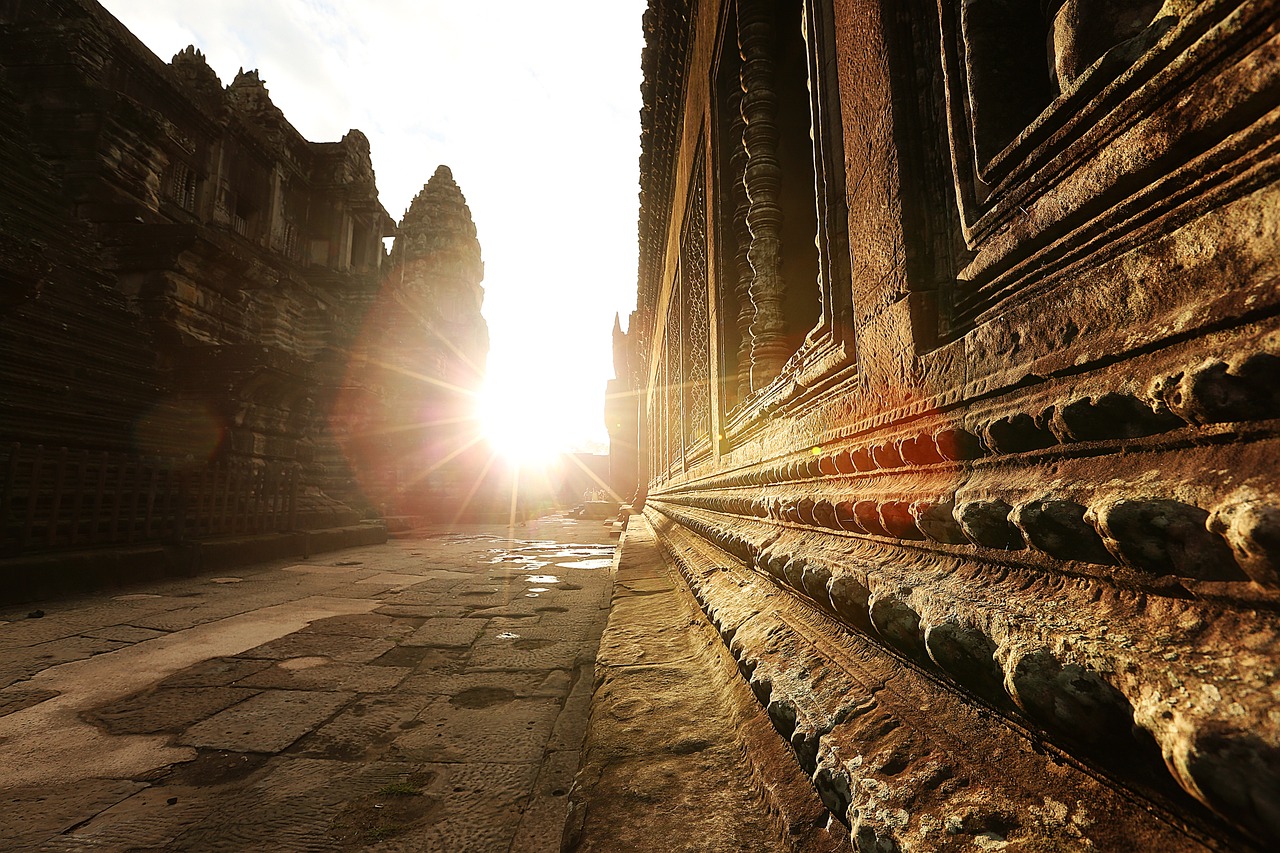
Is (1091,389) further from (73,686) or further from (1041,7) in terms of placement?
(73,686)

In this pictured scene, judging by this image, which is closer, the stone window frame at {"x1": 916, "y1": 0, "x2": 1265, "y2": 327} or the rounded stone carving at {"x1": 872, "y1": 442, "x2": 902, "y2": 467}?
the stone window frame at {"x1": 916, "y1": 0, "x2": 1265, "y2": 327}

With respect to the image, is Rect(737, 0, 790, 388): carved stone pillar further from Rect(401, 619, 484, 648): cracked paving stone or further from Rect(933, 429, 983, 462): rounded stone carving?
Rect(401, 619, 484, 648): cracked paving stone

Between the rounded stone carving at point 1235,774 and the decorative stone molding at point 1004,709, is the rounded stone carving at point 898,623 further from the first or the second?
the rounded stone carving at point 1235,774

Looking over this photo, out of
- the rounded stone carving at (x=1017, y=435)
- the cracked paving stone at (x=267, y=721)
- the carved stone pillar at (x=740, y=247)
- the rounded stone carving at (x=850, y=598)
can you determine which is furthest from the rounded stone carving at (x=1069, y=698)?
the carved stone pillar at (x=740, y=247)

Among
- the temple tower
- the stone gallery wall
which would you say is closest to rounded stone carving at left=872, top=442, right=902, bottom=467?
the stone gallery wall

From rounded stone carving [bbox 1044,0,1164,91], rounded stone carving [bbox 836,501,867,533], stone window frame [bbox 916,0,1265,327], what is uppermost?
rounded stone carving [bbox 1044,0,1164,91]

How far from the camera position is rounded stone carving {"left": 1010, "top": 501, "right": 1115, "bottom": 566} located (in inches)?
18.2

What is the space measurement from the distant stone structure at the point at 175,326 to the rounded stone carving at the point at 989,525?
20.4 ft

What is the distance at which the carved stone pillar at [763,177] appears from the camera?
7.92ft

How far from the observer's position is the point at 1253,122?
39 cm

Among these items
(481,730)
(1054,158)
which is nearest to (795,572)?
(1054,158)

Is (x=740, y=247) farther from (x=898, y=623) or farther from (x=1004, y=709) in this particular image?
(x=1004, y=709)

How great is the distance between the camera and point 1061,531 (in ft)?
1.58

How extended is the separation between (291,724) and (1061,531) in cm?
226
